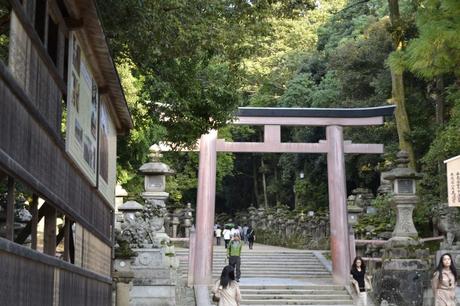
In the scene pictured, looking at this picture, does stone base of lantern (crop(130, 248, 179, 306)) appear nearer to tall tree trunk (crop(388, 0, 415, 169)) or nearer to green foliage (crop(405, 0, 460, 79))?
green foliage (crop(405, 0, 460, 79))

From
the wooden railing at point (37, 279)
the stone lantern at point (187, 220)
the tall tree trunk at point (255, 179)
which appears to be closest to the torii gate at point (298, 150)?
the wooden railing at point (37, 279)

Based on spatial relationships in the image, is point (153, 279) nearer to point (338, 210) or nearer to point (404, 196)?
point (338, 210)

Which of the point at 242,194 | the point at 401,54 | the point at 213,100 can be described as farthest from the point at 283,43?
the point at 401,54

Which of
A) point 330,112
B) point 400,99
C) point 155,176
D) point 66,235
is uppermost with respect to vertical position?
point 400,99

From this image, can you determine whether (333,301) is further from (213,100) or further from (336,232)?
(213,100)

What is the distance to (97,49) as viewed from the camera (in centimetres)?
680

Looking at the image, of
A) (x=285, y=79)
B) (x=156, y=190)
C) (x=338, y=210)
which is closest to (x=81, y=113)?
(x=156, y=190)

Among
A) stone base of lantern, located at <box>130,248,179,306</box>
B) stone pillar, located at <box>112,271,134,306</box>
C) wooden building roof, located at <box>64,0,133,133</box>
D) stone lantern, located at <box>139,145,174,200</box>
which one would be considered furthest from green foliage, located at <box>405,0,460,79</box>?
stone lantern, located at <box>139,145,174,200</box>

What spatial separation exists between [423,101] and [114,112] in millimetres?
20800

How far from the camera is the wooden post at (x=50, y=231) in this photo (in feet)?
18.3

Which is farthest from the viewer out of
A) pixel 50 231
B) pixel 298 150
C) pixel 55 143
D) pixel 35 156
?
pixel 298 150

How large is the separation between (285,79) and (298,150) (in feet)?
70.9

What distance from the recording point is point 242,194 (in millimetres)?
52344

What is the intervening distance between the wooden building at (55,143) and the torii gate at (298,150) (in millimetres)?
11117
